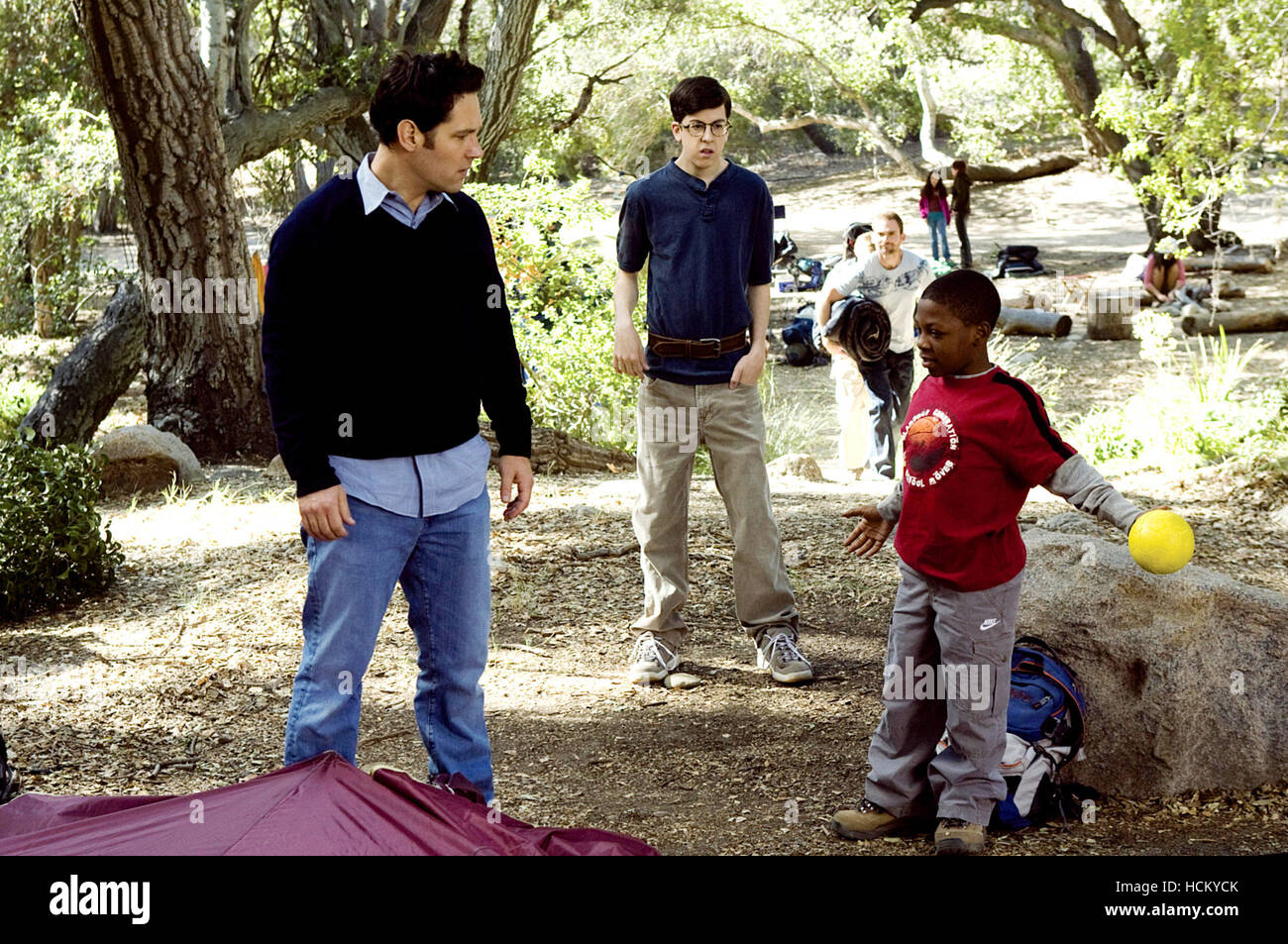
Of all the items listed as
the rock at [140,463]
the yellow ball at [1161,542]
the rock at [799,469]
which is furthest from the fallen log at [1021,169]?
the yellow ball at [1161,542]

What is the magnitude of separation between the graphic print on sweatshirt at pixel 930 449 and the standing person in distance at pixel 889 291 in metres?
4.07

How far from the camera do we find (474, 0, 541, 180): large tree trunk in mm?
12336

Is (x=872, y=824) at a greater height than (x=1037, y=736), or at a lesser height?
lesser

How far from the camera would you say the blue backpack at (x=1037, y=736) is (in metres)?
3.54

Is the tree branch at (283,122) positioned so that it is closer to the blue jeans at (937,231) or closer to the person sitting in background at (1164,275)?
the blue jeans at (937,231)

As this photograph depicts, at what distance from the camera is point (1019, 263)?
19.2 metres

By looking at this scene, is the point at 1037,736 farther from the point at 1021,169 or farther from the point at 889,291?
the point at 1021,169

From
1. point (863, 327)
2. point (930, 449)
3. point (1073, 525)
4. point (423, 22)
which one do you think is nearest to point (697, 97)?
point (930, 449)

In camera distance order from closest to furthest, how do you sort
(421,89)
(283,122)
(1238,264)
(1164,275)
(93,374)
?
(421,89)
(93,374)
(283,122)
(1164,275)
(1238,264)

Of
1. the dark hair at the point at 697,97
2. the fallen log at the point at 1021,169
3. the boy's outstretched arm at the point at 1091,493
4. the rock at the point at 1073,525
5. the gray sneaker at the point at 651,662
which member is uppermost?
the fallen log at the point at 1021,169

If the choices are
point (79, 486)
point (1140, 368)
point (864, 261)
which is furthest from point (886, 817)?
point (1140, 368)

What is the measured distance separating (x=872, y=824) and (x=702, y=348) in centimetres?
169

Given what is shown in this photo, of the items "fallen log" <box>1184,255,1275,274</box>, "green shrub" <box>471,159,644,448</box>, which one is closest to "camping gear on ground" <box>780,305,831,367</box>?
"green shrub" <box>471,159,644,448</box>

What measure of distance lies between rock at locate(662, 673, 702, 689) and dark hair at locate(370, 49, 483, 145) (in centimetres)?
245
